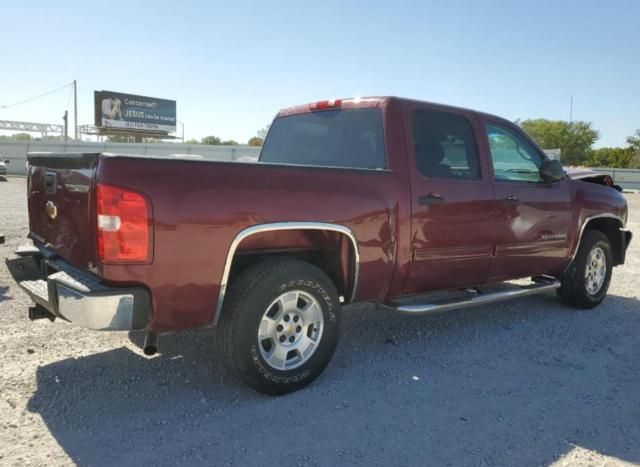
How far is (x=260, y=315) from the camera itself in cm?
351

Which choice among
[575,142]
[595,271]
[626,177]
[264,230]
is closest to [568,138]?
[575,142]

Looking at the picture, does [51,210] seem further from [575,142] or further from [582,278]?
[575,142]

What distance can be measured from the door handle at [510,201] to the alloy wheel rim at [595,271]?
5.33 feet

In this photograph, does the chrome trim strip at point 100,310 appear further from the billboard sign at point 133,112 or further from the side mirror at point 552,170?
the billboard sign at point 133,112

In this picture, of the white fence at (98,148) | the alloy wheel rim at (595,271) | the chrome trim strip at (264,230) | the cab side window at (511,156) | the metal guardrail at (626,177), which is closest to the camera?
the chrome trim strip at (264,230)

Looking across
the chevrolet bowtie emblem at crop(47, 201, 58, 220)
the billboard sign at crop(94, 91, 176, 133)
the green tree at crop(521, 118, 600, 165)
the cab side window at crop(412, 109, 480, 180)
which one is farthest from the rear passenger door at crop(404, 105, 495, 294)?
the green tree at crop(521, 118, 600, 165)

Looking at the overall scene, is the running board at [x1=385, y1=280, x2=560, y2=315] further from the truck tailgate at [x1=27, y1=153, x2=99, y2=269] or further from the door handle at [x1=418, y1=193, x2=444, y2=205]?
the truck tailgate at [x1=27, y1=153, x2=99, y2=269]

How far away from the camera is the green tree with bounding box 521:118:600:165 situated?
65750mm

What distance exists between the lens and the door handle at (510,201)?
4.92 meters

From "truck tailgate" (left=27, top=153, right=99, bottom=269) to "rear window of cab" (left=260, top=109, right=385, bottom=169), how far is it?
1993mm

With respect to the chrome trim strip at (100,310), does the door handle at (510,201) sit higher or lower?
higher

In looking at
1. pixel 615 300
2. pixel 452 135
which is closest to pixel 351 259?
pixel 452 135

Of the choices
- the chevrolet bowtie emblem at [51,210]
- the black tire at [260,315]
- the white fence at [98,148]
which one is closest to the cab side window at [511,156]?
the black tire at [260,315]

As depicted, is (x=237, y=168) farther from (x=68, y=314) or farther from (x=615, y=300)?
(x=615, y=300)
